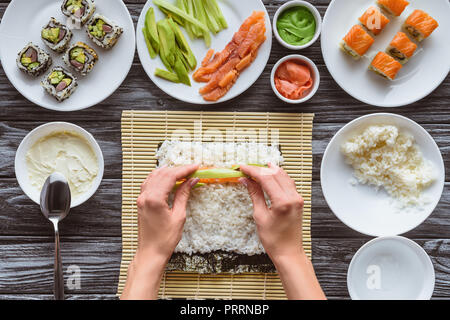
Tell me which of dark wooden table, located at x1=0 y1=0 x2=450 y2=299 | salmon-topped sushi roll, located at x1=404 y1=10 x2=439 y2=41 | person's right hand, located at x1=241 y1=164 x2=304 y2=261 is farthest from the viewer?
dark wooden table, located at x1=0 y1=0 x2=450 y2=299

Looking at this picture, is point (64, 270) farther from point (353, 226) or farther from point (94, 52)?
point (353, 226)

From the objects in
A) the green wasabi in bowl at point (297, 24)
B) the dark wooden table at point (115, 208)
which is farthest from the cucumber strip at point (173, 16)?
the green wasabi in bowl at point (297, 24)

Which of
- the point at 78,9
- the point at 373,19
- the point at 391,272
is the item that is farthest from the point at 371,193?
the point at 78,9

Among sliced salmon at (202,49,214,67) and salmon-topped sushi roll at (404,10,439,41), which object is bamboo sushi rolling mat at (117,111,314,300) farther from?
salmon-topped sushi roll at (404,10,439,41)

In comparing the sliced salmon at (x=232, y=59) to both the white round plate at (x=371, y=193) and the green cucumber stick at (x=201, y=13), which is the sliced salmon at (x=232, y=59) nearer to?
the green cucumber stick at (x=201, y=13)

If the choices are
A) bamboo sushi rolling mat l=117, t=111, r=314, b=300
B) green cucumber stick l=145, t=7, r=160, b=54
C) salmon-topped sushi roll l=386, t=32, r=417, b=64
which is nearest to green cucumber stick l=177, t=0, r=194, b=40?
green cucumber stick l=145, t=7, r=160, b=54

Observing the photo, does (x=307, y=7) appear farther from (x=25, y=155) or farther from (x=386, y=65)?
(x=25, y=155)

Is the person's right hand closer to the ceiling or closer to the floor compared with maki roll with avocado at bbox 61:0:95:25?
closer to the floor
